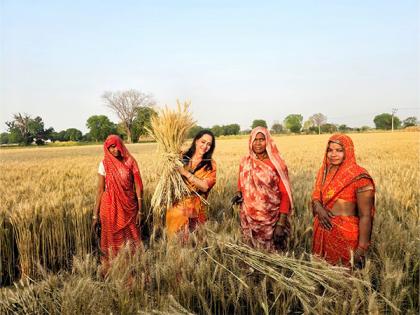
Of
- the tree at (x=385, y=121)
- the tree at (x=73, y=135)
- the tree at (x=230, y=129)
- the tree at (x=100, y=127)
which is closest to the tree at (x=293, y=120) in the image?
the tree at (x=385, y=121)

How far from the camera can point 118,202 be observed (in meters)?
3.50

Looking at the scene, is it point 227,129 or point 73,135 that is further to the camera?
point 73,135

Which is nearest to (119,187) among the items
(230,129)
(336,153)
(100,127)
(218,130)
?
(336,153)

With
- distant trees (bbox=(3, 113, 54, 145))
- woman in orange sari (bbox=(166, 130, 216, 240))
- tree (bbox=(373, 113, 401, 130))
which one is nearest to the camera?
woman in orange sari (bbox=(166, 130, 216, 240))

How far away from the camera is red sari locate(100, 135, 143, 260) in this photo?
11.4 feet

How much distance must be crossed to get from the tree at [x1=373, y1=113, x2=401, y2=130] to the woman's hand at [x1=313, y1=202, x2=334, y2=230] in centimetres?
10206

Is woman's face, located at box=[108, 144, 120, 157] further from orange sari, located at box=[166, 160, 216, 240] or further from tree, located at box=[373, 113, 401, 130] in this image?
tree, located at box=[373, 113, 401, 130]

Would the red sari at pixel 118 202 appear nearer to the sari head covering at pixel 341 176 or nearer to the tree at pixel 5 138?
the sari head covering at pixel 341 176

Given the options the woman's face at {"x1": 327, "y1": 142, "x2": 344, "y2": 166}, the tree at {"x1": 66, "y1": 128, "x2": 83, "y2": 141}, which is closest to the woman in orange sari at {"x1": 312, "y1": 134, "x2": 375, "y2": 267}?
the woman's face at {"x1": 327, "y1": 142, "x2": 344, "y2": 166}

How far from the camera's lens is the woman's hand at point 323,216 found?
2.66 meters

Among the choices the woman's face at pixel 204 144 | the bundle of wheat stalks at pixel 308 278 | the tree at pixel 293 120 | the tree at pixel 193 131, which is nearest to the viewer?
the bundle of wheat stalks at pixel 308 278

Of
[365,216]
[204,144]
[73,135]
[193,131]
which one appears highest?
[73,135]

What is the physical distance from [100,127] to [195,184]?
7196cm

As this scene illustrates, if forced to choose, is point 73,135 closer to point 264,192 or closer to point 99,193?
point 99,193
